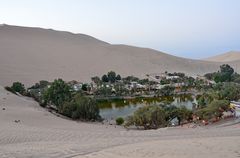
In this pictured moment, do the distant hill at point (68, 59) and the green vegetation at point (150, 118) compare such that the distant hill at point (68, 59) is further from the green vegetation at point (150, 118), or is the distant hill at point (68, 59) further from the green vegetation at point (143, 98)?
the green vegetation at point (150, 118)

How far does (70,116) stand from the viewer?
2992cm

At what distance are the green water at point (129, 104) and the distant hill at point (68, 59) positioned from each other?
24707 millimetres

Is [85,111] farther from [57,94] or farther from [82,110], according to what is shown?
[57,94]

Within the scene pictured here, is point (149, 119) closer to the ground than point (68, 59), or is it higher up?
closer to the ground

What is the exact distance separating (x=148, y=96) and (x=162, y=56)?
4923 cm

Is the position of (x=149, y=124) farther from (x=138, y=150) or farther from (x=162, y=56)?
(x=162, y=56)

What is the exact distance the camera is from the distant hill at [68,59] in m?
75.1

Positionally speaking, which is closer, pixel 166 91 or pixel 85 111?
pixel 85 111

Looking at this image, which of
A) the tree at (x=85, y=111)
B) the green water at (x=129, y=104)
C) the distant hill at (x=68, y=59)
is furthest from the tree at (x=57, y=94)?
the distant hill at (x=68, y=59)

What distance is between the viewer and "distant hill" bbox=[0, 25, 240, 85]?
75.1 meters

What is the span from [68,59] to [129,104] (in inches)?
1833

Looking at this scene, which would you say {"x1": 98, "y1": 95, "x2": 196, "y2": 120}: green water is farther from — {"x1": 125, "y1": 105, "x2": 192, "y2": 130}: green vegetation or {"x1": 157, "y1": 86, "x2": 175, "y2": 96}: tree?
{"x1": 125, "y1": 105, "x2": 192, "y2": 130}: green vegetation

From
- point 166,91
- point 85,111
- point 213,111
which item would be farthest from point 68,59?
point 213,111

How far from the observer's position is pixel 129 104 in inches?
1721
